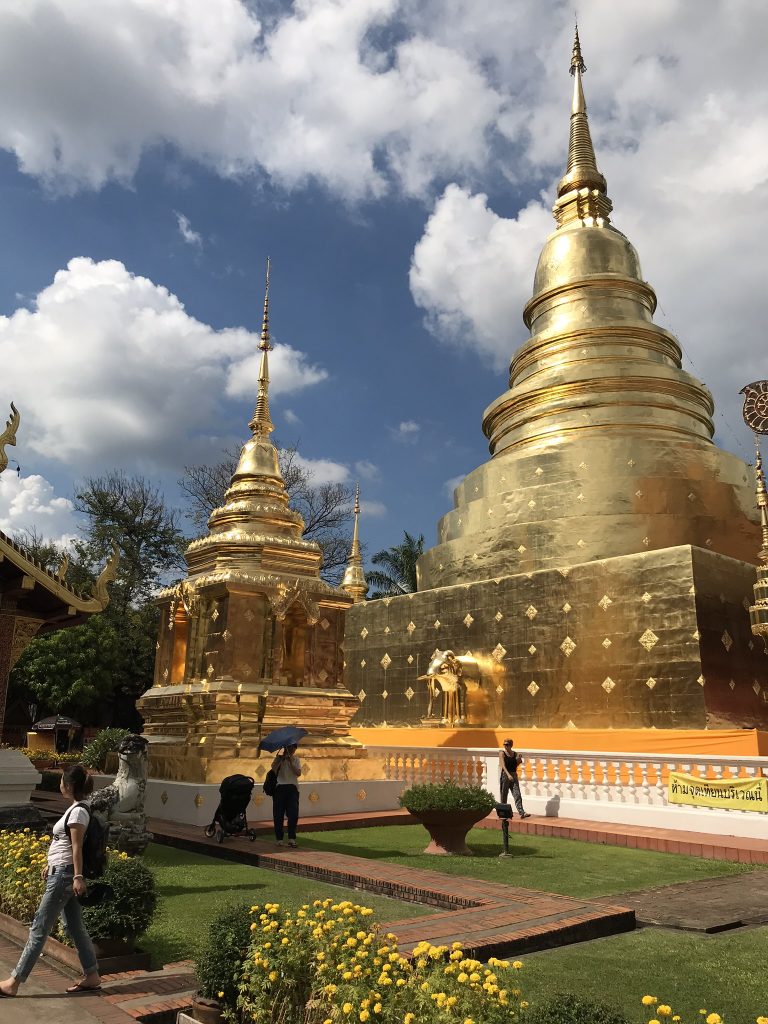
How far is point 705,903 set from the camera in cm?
723

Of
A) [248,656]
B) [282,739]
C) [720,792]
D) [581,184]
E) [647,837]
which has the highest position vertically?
[581,184]

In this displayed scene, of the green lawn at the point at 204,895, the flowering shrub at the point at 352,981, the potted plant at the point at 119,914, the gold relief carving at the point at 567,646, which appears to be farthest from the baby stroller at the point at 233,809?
the gold relief carving at the point at 567,646

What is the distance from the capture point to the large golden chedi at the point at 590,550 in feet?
51.5

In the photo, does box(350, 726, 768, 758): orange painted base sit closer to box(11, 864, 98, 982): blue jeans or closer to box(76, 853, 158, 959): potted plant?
box(76, 853, 158, 959): potted plant

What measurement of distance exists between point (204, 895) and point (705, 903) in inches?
174

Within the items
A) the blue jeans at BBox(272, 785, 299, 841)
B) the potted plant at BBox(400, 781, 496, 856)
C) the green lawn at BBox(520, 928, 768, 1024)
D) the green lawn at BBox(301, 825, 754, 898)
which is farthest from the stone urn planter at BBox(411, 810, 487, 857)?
the green lawn at BBox(520, 928, 768, 1024)

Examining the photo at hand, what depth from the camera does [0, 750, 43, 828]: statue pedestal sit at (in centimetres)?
962

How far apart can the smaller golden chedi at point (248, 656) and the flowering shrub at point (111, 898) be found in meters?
6.27

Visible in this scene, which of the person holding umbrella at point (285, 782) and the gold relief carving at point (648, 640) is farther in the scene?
the gold relief carving at point (648, 640)

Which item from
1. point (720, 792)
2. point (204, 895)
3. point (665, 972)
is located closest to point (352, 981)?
point (665, 972)

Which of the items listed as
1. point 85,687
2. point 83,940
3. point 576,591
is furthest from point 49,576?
point 85,687

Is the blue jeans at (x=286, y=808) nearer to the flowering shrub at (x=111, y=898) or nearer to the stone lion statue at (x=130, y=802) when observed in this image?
the stone lion statue at (x=130, y=802)

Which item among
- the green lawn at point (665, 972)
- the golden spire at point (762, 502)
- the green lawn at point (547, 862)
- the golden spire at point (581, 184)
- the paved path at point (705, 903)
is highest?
the golden spire at point (581, 184)

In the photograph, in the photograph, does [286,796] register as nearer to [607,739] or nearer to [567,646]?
[607,739]
